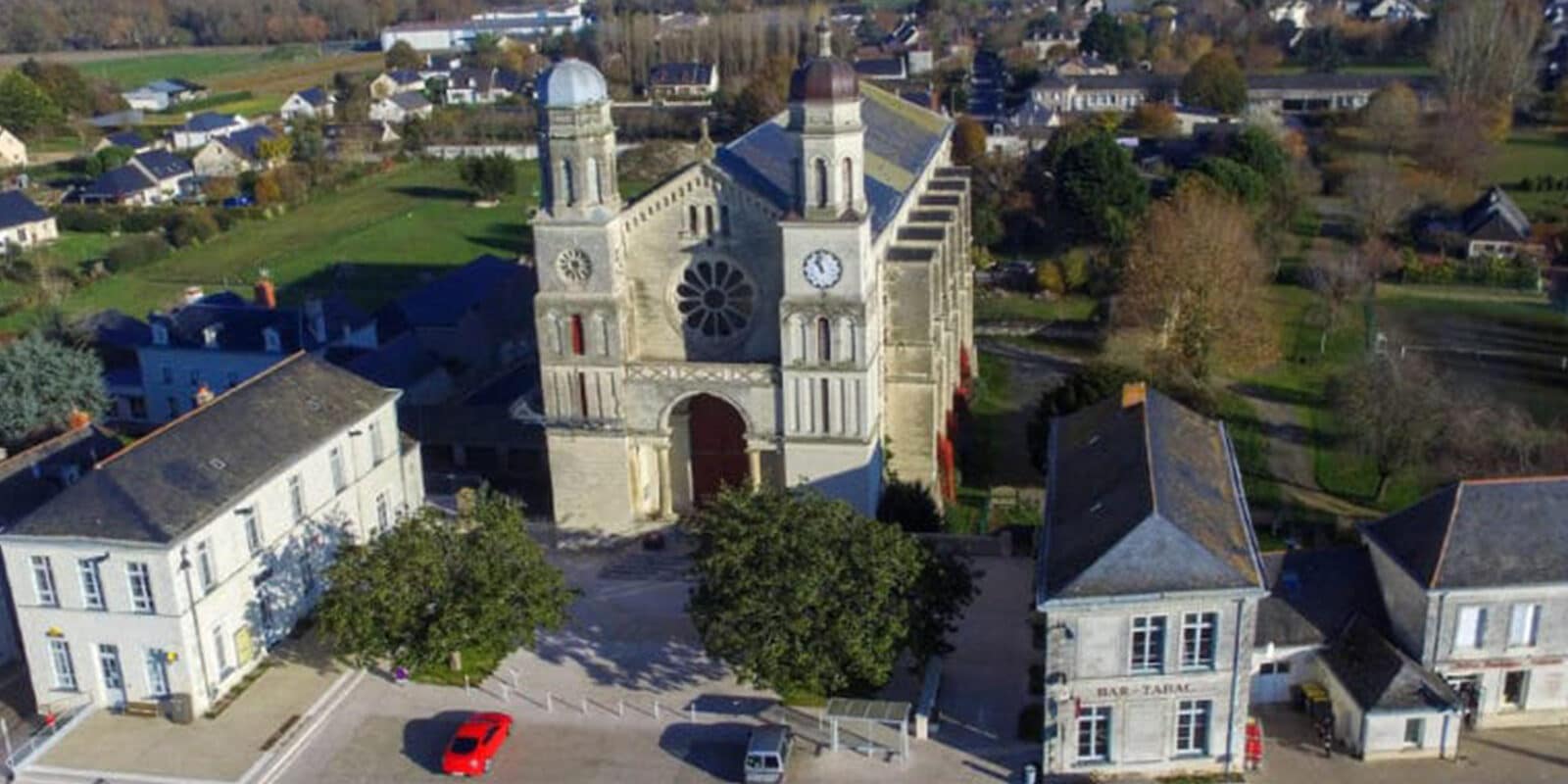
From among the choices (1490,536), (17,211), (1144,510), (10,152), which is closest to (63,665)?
(1144,510)

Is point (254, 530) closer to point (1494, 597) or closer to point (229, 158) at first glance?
point (1494, 597)

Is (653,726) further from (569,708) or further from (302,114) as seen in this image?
(302,114)

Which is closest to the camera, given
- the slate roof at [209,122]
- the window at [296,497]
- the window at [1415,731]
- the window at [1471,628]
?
the window at [1415,731]

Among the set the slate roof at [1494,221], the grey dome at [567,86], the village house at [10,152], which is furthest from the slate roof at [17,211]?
the slate roof at [1494,221]

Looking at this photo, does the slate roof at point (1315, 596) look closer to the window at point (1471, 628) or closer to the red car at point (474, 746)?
the window at point (1471, 628)

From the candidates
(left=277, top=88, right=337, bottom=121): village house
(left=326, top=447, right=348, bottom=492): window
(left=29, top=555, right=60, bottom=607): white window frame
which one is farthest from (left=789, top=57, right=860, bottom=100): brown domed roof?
(left=277, top=88, right=337, bottom=121): village house

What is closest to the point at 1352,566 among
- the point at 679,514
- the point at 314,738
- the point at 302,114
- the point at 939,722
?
the point at 939,722
